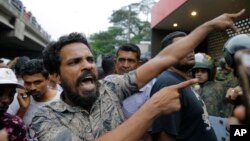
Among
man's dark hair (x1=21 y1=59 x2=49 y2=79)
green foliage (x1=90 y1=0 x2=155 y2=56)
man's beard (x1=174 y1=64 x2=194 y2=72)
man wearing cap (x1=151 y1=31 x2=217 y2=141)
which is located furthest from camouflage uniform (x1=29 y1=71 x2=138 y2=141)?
green foliage (x1=90 y1=0 x2=155 y2=56)

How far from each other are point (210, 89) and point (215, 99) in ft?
0.52

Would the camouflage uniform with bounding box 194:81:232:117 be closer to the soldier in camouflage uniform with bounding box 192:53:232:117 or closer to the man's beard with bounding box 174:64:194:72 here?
the soldier in camouflage uniform with bounding box 192:53:232:117

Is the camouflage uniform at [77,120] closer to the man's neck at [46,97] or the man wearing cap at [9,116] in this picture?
the man wearing cap at [9,116]

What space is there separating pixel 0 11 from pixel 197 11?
40.9ft

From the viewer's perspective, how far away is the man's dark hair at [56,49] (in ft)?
6.66

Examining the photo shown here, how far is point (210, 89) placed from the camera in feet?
13.9

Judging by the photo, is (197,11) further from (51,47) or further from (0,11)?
(0,11)

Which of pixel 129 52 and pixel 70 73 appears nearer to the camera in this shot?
pixel 70 73

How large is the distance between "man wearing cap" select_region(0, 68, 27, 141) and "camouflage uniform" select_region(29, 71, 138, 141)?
0.43 meters

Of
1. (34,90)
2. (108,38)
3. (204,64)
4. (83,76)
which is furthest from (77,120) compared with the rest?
(108,38)

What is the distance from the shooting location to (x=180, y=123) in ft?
7.74

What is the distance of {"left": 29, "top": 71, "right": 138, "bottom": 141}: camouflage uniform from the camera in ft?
5.74

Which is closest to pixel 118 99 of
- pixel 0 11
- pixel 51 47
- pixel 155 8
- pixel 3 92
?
pixel 51 47

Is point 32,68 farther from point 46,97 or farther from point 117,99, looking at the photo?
point 117,99
